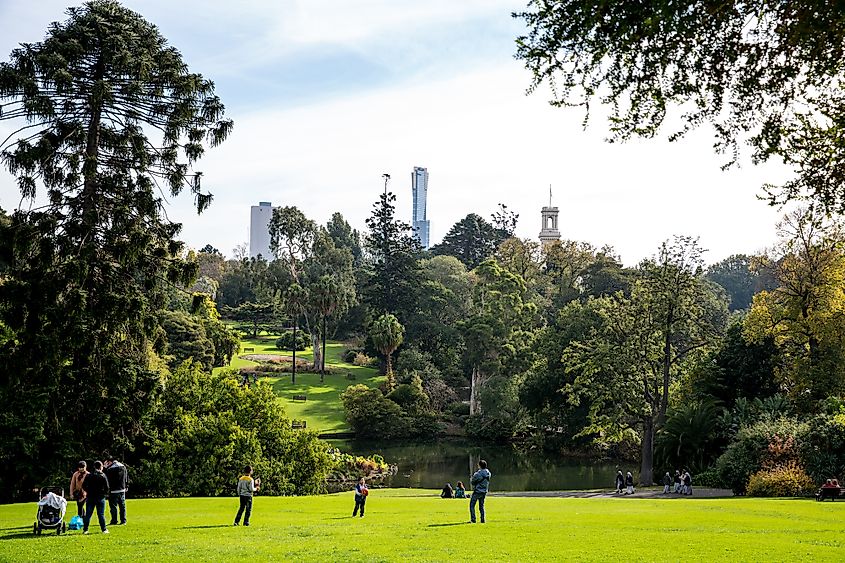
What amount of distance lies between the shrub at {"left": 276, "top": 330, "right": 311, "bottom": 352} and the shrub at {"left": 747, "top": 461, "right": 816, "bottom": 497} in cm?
5712

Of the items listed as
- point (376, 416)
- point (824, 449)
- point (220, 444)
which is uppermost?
point (824, 449)

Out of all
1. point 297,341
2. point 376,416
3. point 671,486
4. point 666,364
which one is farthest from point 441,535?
point 297,341

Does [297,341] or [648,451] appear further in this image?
[297,341]

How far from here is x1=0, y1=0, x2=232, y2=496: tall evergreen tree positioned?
24344 mm

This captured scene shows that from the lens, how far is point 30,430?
24.9 metres

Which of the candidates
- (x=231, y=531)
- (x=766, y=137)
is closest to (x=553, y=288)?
(x=231, y=531)

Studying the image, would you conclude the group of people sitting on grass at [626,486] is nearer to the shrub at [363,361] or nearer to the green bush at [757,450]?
the green bush at [757,450]

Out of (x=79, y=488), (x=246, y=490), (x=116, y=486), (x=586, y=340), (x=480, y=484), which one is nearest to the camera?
(x=79, y=488)

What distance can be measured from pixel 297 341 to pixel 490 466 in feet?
123

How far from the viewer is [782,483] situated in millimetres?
28750

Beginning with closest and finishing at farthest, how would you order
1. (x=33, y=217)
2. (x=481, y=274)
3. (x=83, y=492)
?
(x=83, y=492) < (x=33, y=217) < (x=481, y=274)

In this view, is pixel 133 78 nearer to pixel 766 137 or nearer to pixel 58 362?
pixel 58 362

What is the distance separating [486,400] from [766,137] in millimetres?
52184

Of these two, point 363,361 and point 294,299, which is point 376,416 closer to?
point 294,299
